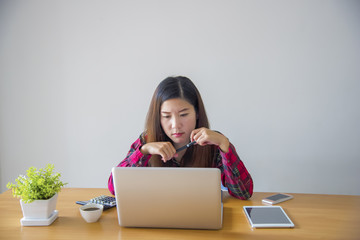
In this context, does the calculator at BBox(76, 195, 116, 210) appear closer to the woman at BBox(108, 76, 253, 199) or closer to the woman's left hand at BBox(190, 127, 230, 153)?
the woman at BBox(108, 76, 253, 199)

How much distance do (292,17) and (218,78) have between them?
61 centimetres

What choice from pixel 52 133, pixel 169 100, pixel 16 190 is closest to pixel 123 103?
pixel 52 133

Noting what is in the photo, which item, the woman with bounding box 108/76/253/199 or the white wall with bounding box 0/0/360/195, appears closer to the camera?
the woman with bounding box 108/76/253/199

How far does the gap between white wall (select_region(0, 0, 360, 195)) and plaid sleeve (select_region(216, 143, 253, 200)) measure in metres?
0.74

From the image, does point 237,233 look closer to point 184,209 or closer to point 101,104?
point 184,209

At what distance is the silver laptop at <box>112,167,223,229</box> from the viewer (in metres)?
0.89

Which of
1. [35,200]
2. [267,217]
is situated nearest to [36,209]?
[35,200]

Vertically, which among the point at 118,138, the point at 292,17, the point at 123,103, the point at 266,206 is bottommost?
the point at 266,206

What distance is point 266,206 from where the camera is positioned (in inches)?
44.6

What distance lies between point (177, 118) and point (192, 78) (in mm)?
733

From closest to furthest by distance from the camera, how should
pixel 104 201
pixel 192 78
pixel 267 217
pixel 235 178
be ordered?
pixel 267 217 < pixel 104 201 < pixel 235 178 < pixel 192 78

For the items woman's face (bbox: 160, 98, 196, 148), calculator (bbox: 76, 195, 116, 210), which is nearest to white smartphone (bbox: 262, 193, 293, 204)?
woman's face (bbox: 160, 98, 196, 148)

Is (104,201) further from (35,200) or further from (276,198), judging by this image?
(276,198)

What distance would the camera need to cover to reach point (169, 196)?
2.96 feet
